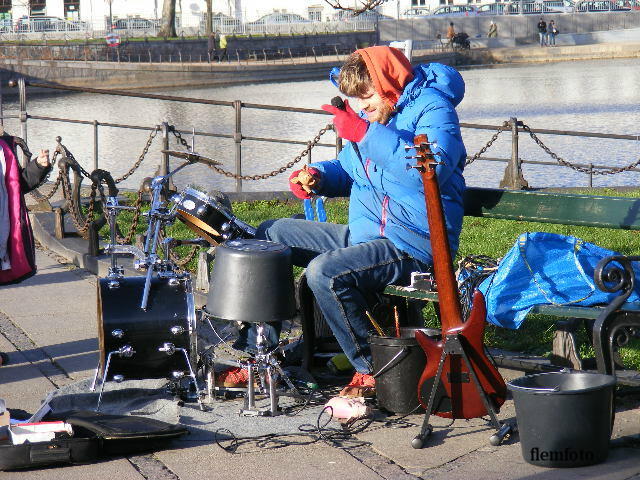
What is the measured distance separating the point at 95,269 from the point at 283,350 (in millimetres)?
2714

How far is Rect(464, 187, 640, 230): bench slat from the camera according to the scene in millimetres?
4418

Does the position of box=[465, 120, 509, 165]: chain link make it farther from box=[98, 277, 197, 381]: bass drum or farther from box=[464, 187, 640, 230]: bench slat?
box=[98, 277, 197, 381]: bass drum

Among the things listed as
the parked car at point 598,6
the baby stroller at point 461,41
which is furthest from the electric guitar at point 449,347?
the parked car at point 598,6

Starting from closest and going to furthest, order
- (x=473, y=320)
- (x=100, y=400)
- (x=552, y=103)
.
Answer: (x=473, y=320), (x=100, y=400), (x=552, y=103)

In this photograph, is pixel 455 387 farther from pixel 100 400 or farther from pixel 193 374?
pixel 100 400

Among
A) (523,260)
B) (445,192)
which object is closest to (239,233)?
(445,192)

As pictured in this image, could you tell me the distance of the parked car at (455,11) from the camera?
6269cm

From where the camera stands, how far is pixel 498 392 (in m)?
3.91

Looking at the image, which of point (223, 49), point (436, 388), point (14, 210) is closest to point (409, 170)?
point (436, 388)

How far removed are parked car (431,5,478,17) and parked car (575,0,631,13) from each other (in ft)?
22.8

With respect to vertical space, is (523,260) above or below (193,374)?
above

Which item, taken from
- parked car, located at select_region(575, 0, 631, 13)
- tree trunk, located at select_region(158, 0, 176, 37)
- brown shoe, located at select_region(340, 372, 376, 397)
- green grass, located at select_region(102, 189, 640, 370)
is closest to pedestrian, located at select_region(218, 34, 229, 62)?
tree trunk, located at select_region(158, 0, 176, 37)

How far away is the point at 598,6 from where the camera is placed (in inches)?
2653

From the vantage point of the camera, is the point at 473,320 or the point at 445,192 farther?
the point at 445,192
